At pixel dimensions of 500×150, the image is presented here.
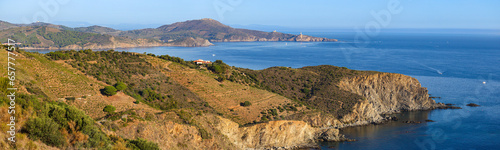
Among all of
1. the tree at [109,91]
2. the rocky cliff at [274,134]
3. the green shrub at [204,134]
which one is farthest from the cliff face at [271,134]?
the tree at [109,91]

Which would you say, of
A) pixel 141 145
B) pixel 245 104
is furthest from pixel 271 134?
pixel 141 145

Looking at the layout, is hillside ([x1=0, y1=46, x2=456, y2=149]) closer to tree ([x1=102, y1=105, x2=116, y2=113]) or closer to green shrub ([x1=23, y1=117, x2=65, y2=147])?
green shrub ([x1=23, y1=117, x2=65, y2=147])

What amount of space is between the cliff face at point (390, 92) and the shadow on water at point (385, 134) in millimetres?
5393

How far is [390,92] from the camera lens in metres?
69.5

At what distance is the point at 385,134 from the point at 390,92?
1851cm

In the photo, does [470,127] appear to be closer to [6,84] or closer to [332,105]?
[332,105]

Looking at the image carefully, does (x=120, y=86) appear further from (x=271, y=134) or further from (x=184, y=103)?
(x=271, y=134)

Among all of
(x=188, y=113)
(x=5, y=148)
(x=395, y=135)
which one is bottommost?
(x=395, y=135)

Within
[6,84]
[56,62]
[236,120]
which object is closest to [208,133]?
[236,120]

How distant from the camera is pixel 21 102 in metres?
22.0

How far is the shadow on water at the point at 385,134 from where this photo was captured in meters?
47.7

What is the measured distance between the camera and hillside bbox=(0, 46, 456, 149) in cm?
2258

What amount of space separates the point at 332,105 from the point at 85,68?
34059 mm

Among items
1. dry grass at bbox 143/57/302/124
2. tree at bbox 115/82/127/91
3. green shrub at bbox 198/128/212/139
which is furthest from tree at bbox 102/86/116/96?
dry grass at bbox 143/57/302/124
